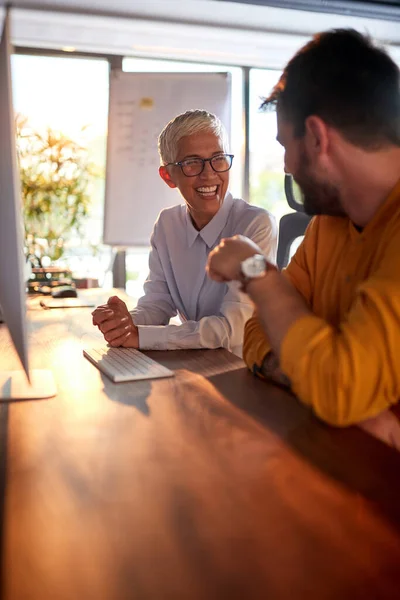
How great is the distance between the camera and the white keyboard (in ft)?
4.44

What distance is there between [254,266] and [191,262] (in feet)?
3.72

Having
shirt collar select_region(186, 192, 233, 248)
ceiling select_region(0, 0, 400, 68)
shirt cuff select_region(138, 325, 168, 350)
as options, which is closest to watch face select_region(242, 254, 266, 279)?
shirt cuff select_region(138, 325, 168, 350)

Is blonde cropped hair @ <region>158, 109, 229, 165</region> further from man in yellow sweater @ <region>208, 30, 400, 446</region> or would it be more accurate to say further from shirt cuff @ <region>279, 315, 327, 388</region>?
shirt cuff @ <region>279, 315, 327, 388</region>

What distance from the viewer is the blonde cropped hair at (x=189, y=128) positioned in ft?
7.02

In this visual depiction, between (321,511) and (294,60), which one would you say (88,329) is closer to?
(294,60)

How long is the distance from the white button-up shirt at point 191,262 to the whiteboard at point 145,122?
6.66 feet

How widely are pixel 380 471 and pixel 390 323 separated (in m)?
0.23

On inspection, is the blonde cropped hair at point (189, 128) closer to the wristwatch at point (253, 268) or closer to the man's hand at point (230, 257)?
the man's hand at point (230, 257)

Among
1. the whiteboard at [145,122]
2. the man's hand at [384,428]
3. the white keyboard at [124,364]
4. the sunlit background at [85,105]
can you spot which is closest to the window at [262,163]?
the sunlit background at [85,105]

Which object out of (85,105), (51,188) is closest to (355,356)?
(51,188)

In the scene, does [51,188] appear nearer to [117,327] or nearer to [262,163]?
[262,163]

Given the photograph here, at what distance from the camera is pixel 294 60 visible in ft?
3.69

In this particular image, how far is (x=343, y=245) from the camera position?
4.37ft

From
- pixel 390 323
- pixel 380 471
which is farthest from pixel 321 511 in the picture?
pixel 390 323
